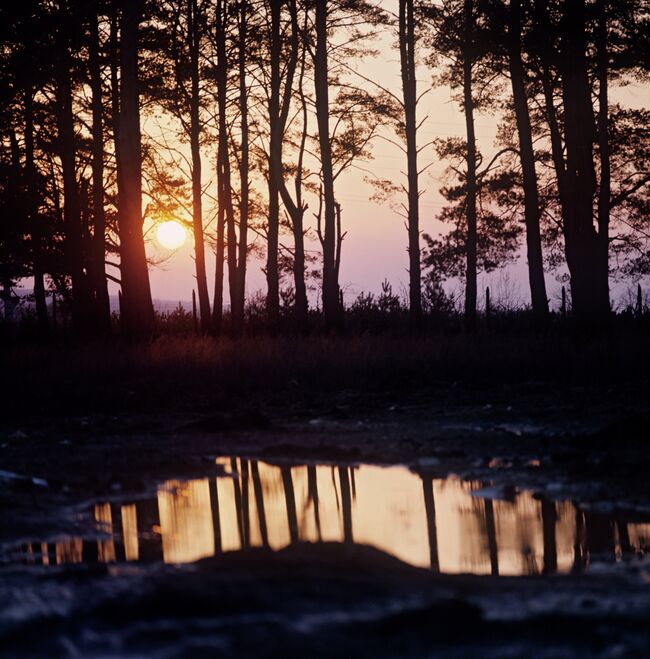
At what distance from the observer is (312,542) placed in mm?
5168

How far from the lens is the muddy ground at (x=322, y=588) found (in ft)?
11.3

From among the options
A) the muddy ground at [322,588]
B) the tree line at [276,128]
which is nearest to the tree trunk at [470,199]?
the tree line at [276,128]

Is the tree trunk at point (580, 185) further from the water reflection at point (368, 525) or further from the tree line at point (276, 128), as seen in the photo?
the water reflection at point (368, 525)

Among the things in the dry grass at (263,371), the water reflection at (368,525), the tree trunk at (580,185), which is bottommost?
the water reflection at (368,525)

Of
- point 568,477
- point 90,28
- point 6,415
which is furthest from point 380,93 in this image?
point 568,477

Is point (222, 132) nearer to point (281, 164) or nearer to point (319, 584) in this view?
point (281, 164)

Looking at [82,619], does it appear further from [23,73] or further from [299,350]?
[23,73]

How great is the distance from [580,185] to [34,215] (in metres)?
13.6

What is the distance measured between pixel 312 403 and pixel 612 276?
2866 cm

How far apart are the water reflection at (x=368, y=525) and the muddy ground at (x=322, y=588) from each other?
20cm

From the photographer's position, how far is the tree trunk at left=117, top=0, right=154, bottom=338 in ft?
67.4

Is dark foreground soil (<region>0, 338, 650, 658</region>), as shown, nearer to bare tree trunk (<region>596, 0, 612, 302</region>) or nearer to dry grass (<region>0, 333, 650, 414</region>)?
dry grass (<region>0, 333, 650, 414</region>)

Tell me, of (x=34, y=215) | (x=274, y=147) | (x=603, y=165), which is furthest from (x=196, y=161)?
(x=603, y=165)

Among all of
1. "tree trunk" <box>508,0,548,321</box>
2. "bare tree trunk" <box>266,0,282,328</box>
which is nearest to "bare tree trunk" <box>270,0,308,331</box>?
"bare tree trunk" <box>266,0,282,328</box>
